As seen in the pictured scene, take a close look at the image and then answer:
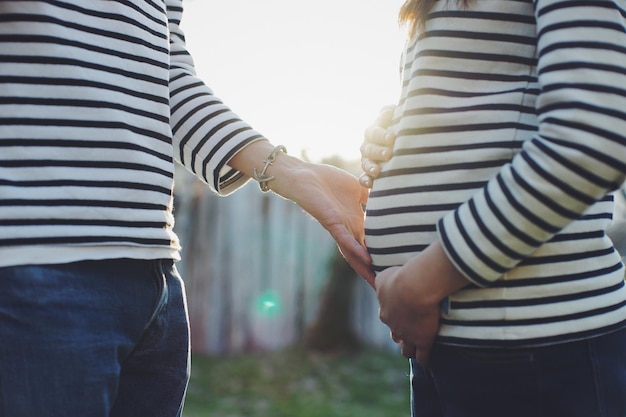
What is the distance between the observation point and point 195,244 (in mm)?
6586

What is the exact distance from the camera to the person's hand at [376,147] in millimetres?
1386

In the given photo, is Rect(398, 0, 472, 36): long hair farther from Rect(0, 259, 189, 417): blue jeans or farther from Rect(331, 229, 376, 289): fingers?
Rect(0, 259, 189, 417): blue jeans

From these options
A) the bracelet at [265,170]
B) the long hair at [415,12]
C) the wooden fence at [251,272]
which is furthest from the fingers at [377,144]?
the wooden fence at [251,272]

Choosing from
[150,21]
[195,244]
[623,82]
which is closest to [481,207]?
[623,82]

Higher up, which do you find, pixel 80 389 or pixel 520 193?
pixel 520 193

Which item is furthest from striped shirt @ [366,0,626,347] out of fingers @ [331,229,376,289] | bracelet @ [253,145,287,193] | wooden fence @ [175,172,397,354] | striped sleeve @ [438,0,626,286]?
wooden fence @ [175,172,397,354]

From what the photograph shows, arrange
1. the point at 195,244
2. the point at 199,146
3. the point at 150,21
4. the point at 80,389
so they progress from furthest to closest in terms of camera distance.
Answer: the point at 195,244
the point at 199,146
the point at 150,21
the point at 80,389

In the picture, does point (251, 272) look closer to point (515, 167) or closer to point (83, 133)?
point (83, 133)

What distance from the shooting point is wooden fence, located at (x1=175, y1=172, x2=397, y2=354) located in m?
6.54

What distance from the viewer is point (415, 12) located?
1.34m

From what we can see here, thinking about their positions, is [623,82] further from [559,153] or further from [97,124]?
[97,124]

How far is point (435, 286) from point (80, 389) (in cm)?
68

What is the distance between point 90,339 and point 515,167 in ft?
2.73

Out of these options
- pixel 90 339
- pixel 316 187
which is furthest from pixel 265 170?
pixel 90 339
